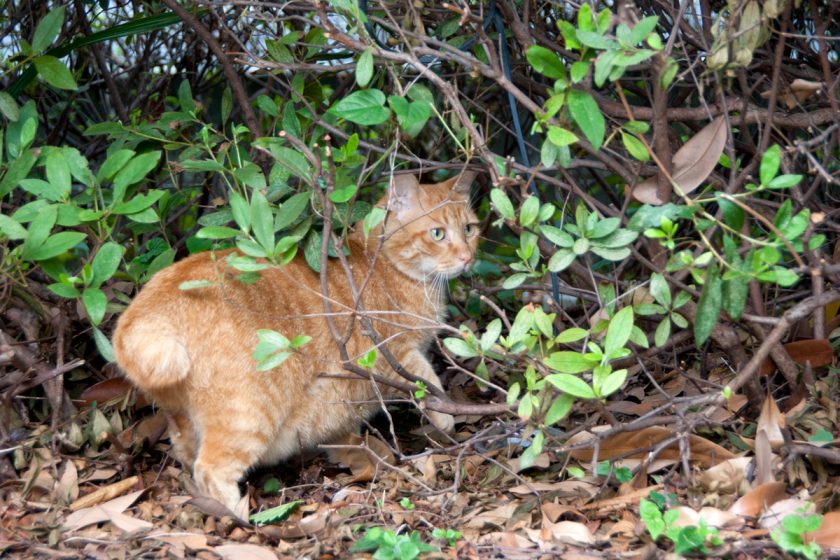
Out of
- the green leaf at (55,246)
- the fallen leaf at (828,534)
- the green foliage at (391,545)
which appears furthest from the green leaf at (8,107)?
the fallen leaf at (828,534)

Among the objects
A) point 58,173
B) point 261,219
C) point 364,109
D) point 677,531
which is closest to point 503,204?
point 364,109

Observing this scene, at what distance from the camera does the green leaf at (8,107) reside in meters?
3.36

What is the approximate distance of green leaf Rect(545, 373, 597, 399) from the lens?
2.42 meters

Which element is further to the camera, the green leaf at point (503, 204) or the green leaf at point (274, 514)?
the green leaf at point (274, 514)

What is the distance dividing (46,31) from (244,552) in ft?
6.84

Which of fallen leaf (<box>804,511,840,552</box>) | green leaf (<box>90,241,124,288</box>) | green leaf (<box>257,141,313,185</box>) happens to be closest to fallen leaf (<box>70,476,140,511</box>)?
green leaf (<box>90,241,124,288</box>)

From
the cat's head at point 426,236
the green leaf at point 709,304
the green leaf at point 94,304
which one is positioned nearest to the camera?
the green leaf at point 709,304

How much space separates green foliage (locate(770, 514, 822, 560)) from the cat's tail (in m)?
1.84

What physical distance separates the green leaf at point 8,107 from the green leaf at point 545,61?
6.80 ft

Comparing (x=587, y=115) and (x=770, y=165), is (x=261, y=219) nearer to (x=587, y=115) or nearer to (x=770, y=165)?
(x=587, y=115)

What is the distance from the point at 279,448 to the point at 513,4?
5.91ft

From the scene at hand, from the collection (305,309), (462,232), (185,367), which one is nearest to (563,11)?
(462,232)

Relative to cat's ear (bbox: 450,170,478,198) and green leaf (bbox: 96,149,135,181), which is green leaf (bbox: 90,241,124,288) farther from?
cat's ear (bbox: 450,170,478,198)

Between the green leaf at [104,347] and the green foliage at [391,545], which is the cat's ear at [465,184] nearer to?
the green leaf at [104,347]
